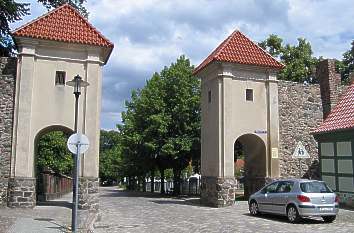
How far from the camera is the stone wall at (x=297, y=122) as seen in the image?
26.5 meters

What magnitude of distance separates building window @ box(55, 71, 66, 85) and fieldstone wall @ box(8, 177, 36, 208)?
15.2 ft

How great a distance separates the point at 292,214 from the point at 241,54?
38.9 ft

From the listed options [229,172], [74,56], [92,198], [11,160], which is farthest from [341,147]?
[11,160]

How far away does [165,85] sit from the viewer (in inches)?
1487

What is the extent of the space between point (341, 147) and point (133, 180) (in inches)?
1848

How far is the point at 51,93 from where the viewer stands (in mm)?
21469

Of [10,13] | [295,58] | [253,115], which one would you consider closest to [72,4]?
[10,13]

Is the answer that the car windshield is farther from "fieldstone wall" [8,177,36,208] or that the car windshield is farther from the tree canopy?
the tree canopy

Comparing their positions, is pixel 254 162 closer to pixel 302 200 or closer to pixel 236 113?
pixel 236 113

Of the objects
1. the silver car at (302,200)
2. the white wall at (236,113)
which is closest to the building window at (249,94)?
the white wall at (236,113)

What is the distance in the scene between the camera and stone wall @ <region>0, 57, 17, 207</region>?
21.0 metres

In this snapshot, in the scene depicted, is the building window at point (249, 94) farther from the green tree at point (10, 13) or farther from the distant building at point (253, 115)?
the green tree at point (10, 13)

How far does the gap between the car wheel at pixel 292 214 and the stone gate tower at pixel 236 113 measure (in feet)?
24.3

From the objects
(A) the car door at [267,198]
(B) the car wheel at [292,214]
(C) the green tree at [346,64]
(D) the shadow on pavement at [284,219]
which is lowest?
(D) the shadow on pavement at [284,219]
